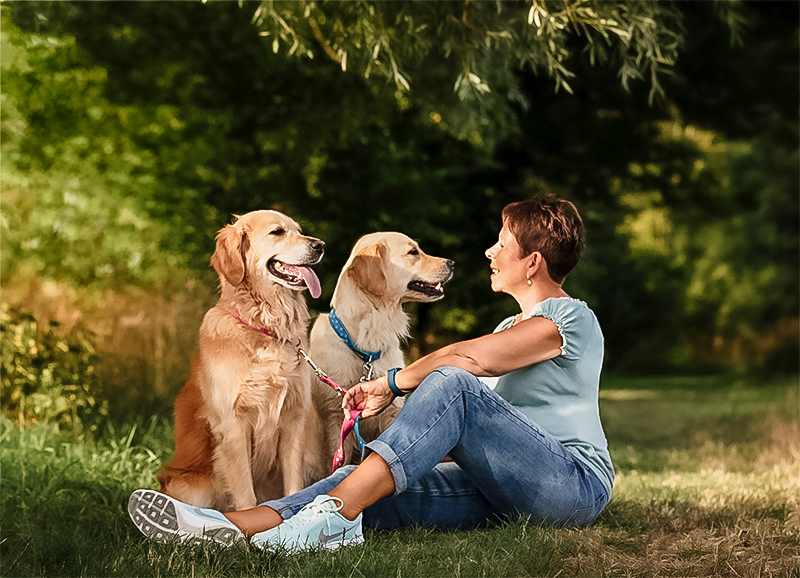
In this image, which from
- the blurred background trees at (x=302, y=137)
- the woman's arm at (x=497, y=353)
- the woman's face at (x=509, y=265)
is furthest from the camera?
the blurred background trees at (x=302, y=137)

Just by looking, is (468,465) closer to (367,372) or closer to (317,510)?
(317,510)

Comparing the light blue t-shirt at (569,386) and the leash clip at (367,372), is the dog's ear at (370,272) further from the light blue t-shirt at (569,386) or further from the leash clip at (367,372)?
the light blue t-shirt at (569,386)

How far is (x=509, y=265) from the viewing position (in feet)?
10.5

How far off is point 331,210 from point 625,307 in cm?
1198

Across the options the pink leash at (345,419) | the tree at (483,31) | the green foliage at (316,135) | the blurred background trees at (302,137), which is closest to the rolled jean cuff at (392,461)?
the pink leash at (345,419)

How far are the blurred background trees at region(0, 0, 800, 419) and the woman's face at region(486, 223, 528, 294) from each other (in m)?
1.72

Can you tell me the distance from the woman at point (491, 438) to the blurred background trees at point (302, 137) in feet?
5.89

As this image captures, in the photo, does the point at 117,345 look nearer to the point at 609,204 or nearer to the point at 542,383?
the point at 542,383

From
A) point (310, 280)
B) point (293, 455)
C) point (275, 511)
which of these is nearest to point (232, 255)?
point (310, 280)

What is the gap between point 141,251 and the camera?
33.9 feet

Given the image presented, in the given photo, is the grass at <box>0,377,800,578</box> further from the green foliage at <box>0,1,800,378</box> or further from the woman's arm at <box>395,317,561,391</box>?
the green foliage at <box>0,1,800,378</box>

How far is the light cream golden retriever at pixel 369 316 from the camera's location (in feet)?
11.8

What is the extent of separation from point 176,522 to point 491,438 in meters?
1.08

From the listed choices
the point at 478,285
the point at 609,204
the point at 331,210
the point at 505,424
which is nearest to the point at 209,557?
the point at 505,424
